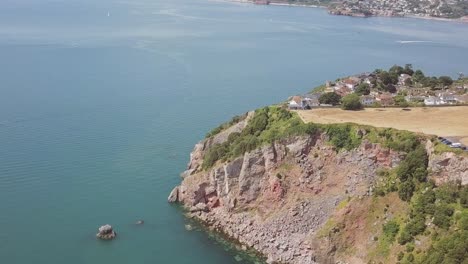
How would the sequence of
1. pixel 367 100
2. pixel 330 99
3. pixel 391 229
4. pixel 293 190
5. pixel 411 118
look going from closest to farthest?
pixel 391 229 → pixel 293 190 → pixel 411 118 → pixel 330 99 → pixel 367 100

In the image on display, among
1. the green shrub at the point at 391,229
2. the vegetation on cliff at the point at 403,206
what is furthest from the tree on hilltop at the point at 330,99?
the green shrub at the point at 391,229

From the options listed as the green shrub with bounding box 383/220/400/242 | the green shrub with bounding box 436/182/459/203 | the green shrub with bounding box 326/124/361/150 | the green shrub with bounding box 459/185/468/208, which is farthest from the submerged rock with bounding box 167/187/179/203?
the green shrub with bounding box 459/185/468/208

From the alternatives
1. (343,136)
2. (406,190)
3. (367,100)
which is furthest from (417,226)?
(367,100)

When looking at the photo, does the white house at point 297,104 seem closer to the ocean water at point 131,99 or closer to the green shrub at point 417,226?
the ocean water at point 131,99

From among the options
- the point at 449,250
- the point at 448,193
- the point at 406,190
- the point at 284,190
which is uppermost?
the point at 448,193

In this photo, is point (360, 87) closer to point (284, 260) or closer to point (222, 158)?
point (222, 158)

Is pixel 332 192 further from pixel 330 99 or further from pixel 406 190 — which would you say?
pixel 330 99

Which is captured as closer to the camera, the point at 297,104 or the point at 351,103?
the point at 351,103
